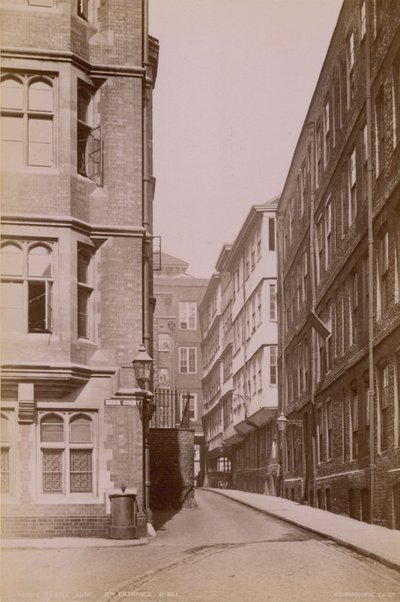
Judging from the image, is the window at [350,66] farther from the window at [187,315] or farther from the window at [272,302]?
the window at [187,315]

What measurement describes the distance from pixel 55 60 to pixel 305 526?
405 inches

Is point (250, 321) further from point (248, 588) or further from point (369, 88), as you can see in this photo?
point (248, 588)

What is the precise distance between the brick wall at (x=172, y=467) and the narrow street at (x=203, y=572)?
30.3 feet

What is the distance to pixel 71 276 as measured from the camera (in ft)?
61.7

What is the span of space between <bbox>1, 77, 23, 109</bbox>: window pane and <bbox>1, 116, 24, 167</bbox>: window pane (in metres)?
0.22

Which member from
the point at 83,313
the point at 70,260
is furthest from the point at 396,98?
the point at 83,313

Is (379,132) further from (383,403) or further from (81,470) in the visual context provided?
(81,470)

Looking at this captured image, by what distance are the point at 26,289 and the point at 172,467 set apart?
12.0 m

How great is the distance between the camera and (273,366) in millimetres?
43500

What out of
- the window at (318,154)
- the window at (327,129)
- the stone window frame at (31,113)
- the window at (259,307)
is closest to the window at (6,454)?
the stone window frame at (31,113)

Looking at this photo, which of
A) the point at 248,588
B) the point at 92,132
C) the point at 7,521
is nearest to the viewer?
the point at 248,588

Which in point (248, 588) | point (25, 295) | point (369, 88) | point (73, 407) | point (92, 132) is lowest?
point (248, 588)

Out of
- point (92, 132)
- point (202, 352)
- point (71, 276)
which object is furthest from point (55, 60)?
point (202, 352)

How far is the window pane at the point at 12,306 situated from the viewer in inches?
727
